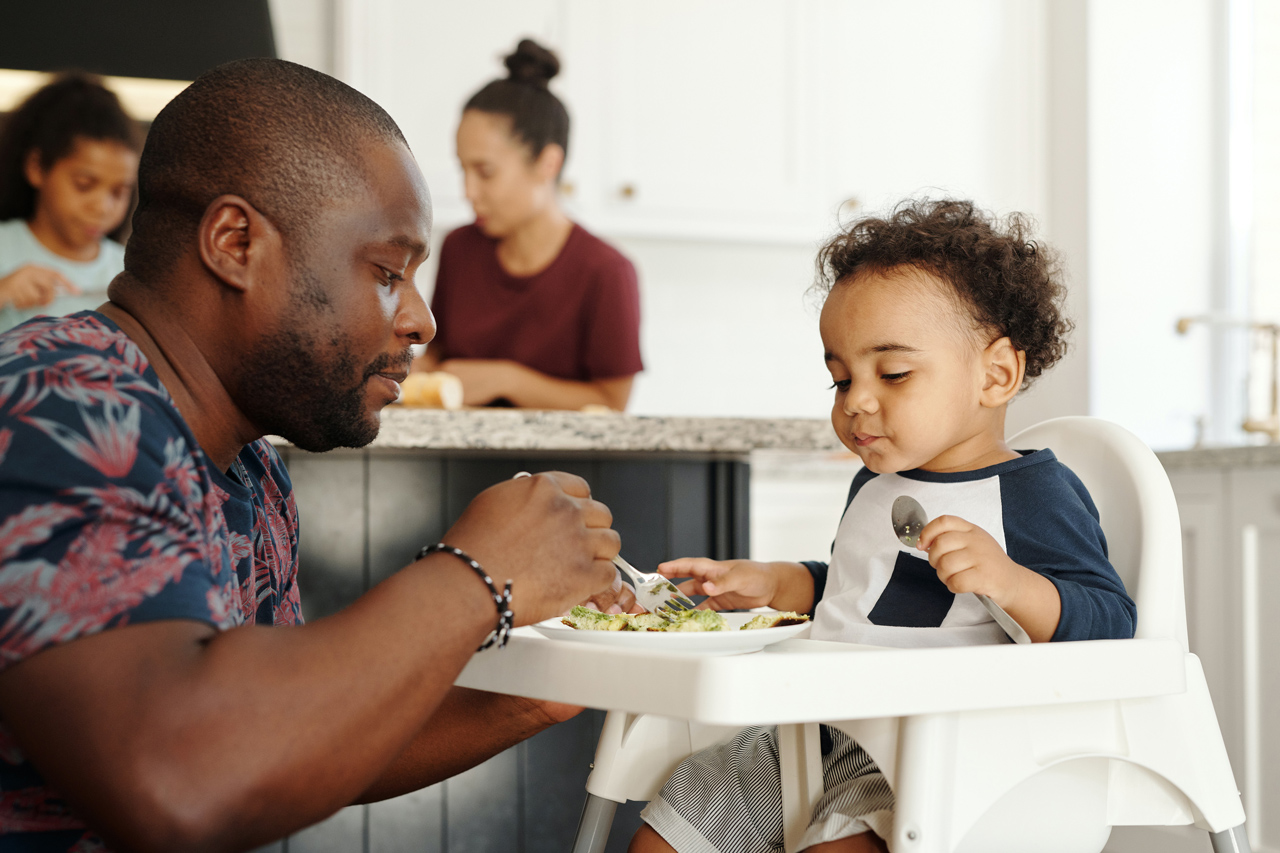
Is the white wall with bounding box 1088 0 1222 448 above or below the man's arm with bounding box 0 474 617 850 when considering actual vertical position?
above

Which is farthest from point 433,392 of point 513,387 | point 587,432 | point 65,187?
point 65,187

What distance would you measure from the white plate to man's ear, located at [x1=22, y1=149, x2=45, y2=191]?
8.60 feet

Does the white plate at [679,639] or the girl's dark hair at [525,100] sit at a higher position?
the girl's dark hair at [525,100]

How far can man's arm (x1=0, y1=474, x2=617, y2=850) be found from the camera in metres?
0.50

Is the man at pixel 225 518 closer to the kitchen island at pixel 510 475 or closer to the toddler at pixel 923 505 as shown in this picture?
the toddler at pixel 923 505

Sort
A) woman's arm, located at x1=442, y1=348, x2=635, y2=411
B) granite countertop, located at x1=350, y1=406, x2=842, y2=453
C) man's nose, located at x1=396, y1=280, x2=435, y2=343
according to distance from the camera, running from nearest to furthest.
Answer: man's nose, located at x1=396, y1=280, x2=435, y2=343 → granite countertop, located at x1=350, y1=406, x2=842, y2=453 → woman's arm, located at x1=442, y1=348, x2=635, y2=411

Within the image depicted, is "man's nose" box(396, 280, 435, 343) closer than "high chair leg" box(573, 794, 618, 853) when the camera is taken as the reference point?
Yes

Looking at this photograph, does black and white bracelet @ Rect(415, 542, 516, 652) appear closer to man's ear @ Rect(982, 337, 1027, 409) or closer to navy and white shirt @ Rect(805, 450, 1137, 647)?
navy and white shirt @ Rect(805, 450, 1137, 647)

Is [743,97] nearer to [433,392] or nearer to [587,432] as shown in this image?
[433,392]

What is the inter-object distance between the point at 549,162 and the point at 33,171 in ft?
4.43

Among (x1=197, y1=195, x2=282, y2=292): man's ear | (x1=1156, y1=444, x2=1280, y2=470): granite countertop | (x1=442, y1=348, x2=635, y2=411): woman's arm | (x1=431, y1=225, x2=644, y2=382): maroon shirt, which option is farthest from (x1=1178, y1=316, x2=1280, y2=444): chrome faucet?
(x1=197, y1=195, x2=282, y2=292): man's ear

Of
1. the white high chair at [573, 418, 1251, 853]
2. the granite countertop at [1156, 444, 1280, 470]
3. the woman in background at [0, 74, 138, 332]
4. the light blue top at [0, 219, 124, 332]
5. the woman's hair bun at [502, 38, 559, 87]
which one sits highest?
the woman's hair bun at [502, 38, 559, 87]

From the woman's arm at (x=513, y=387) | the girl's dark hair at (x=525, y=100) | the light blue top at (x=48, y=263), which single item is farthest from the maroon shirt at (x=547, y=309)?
the light blue top at (x=48, y=263)

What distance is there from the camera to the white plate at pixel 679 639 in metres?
0.69
